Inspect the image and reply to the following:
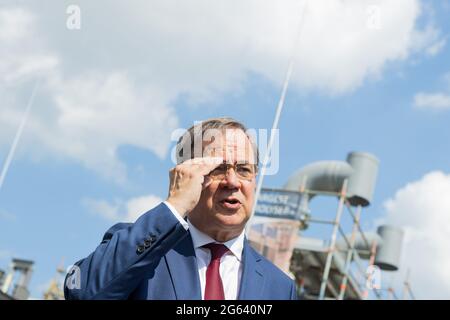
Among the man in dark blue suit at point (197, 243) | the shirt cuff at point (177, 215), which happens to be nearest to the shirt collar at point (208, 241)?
the man in dark blue suit at point (197, 243)

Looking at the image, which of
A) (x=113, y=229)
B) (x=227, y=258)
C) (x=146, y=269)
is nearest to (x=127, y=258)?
(x=146, y=269)

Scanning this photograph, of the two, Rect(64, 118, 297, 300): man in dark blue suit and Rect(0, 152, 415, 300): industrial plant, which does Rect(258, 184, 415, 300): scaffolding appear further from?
Rect(64, 118, 297, 300): man in dark blue suit

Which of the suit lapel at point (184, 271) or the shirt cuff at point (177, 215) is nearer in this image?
the shirt cuff at point (177, 215)

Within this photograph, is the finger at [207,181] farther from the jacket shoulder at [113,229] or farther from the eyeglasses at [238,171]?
the jacket shoulder at [113,229]

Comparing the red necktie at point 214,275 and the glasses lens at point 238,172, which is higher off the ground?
the glasses lens at point 238,172

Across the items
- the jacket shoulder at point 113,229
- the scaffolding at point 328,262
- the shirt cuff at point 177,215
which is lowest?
the shirt cuff at point 177,215

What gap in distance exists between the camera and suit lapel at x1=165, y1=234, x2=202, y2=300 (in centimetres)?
189

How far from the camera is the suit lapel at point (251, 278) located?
6.48ft

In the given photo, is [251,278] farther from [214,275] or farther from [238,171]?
[238,171]

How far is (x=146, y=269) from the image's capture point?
175 cm

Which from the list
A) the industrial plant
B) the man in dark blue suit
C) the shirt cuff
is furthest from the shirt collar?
the industrial plant

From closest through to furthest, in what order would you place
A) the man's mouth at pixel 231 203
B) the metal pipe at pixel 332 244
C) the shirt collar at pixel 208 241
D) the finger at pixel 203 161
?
1. the finger at pixel 203 161
2. the man's mouth at pixel 231 203
3. the shirt collar at pixel 208 241
4. the metal pipe at pixel 332 244

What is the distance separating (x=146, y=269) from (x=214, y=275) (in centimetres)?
31
